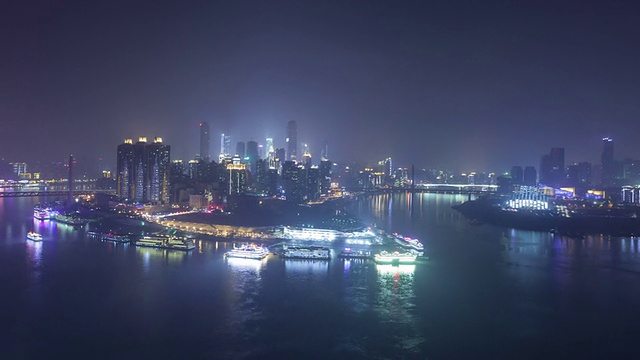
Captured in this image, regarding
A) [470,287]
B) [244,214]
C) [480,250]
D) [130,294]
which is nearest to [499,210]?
[480,250]

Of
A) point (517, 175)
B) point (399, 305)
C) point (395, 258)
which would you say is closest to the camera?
point (399, 305)

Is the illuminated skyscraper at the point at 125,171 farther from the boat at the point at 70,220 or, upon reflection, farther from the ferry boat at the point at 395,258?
the ferry boat at the point at 395,258

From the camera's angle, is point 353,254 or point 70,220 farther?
point 70,220

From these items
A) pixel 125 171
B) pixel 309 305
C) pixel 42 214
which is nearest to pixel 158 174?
pixel 125 171

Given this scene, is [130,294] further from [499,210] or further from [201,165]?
[201,165]

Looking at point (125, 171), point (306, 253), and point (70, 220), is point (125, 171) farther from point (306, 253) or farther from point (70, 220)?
point (306, 253)

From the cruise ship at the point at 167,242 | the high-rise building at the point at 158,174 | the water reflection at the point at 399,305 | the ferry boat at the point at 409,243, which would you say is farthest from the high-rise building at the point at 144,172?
the water reflection at the point at 399,305
